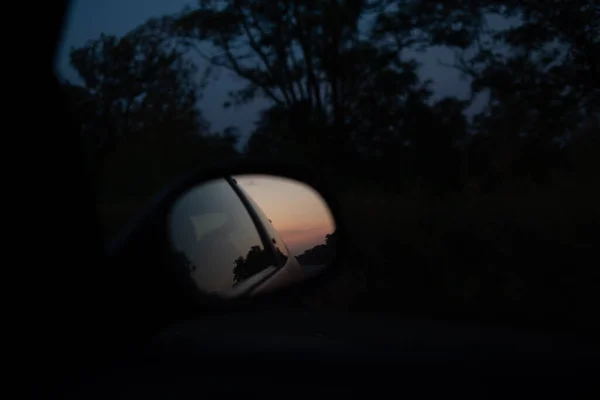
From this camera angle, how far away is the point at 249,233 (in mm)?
2658

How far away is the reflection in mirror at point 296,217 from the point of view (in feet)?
8.76

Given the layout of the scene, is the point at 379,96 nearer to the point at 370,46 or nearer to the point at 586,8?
the point at 370,46

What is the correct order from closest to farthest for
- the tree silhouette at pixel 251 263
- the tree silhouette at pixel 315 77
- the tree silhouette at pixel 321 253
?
the tree silhouette at pixel 251 263 → the tree silhouette at pixel 321 253 → the tree silhouette at pixel 315 77

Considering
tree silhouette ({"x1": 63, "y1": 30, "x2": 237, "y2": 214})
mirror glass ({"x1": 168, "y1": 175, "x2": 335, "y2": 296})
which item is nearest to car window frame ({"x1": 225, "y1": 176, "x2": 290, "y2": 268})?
mirror glass ({"x1": 168, "y1": 175, "x2": 335, "y2": 296})

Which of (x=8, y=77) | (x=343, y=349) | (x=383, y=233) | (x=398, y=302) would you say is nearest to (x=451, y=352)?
(x=343, y=349)

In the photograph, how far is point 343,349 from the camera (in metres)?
2.94

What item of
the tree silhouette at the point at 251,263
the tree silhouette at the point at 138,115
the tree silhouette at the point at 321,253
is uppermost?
the tree silhouette at the point at 138,115

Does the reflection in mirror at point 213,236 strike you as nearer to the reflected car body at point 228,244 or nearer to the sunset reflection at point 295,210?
the reflected car body at point 228,244

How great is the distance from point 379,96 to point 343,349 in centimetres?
2464

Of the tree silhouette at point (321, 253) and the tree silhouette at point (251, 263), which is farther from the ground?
the tree silhouette at point (251, 263)

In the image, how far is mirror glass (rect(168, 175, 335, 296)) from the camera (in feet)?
6.58

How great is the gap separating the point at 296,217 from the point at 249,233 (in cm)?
26

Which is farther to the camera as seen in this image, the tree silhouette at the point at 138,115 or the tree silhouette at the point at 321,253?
the tree silhouette at the point at 138,115

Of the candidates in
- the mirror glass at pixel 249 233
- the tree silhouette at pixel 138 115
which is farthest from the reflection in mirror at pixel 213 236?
the tree silhouette at pixel 138 115
